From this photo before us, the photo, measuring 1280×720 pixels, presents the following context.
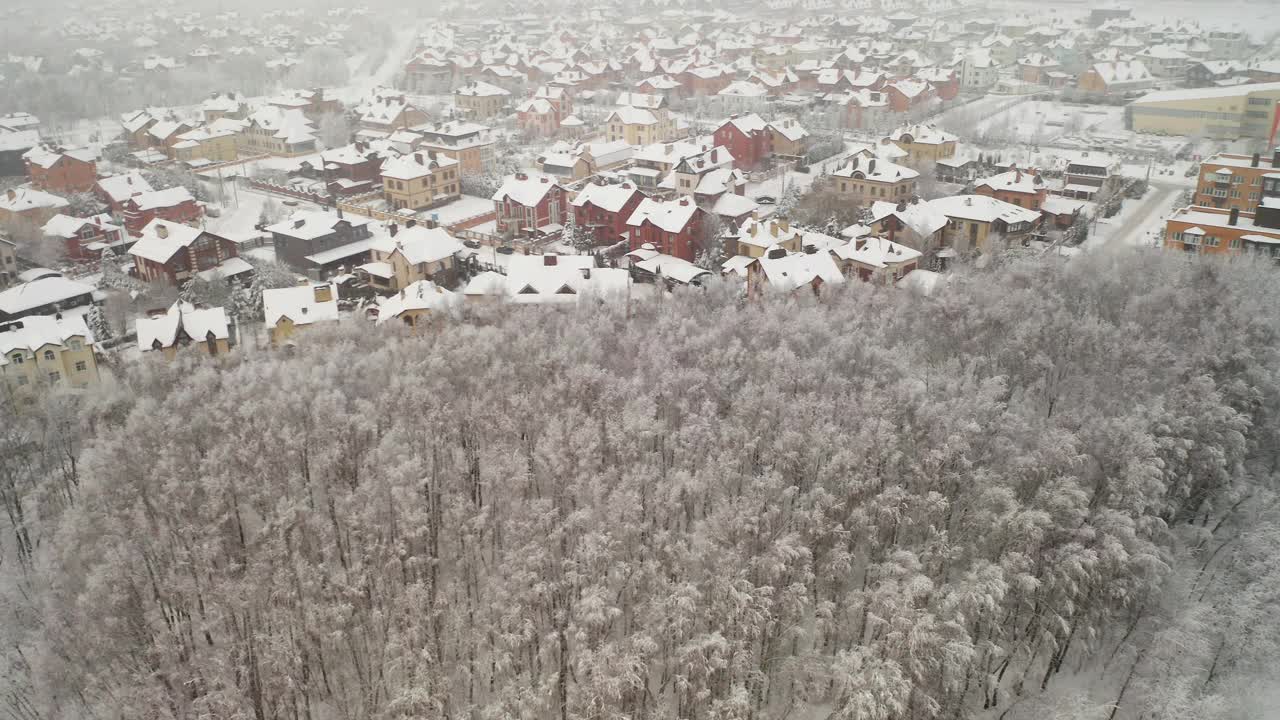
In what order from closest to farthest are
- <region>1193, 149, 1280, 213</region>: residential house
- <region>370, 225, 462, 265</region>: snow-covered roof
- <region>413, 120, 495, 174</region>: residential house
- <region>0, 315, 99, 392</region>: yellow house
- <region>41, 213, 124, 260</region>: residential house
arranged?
1. <region>0, 315, 99, 392</region>: yellow house
2. <region>370, 225, 462, 265</region>: snow-covered roof
3. <region>1193, 149, 1280, 213</region>: residential house
4. <region>41, 213, 124, 260</region>: residential house
5. <region>413, 120, 495, 174</region>: residential house

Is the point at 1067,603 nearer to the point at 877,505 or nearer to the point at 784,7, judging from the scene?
the point at 877,505

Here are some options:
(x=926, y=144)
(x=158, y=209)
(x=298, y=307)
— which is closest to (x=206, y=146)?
(x=158, y=209)

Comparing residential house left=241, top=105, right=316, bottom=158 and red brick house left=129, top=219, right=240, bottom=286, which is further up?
residential house left=241, top=105, right=316, bottom=158

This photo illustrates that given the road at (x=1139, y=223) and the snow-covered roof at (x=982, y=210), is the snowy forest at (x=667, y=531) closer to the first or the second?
the snow-covered roof at (x=982, y=210)

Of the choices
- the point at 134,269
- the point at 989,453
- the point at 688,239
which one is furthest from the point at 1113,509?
the point at 134,269

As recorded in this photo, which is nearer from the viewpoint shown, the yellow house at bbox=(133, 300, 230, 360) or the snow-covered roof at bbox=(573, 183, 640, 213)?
the yellow house at bbox=(133, 300, 230, 360)

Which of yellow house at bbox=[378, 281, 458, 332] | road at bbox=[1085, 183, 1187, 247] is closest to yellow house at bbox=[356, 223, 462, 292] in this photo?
yellow house at bbox=[378, 281, 458, 332]

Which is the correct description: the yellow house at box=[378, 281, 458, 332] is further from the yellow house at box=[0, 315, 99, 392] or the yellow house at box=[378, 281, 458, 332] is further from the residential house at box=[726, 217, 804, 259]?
the residential house at box=[726, 217, 804, 259]
